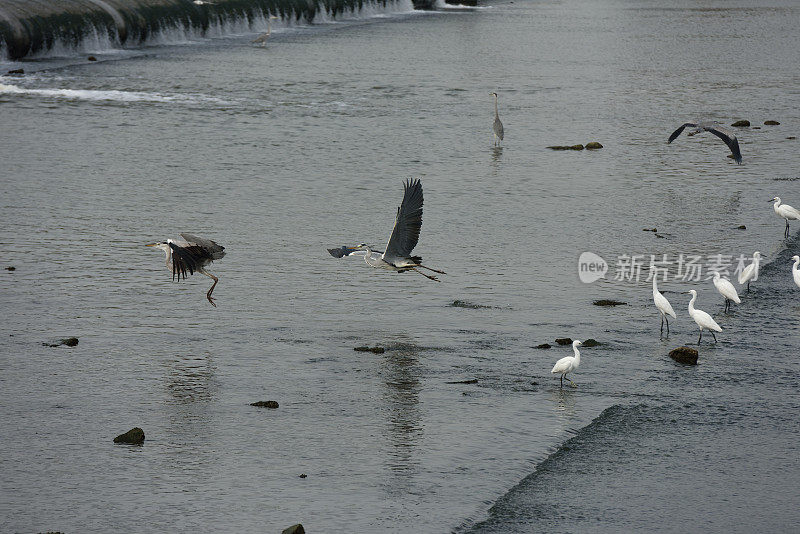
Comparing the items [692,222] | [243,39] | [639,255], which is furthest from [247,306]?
[243,39]

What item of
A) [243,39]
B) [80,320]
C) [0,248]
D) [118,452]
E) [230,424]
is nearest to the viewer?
[118,452]

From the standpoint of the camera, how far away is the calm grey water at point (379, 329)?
28.2 ft

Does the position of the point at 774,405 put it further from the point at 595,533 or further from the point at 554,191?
the point at 554,191

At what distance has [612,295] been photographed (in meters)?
13.9

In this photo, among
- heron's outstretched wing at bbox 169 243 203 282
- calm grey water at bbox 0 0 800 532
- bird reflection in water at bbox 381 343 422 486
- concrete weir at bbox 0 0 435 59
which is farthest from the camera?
concrete weir at bbox 0 0 435 59

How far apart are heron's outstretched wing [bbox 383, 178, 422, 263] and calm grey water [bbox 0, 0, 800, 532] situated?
809 mm

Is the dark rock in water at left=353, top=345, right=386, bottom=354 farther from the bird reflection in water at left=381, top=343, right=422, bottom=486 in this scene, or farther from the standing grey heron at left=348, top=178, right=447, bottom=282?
the standing grey heron at left=348, top=178, right=447, bottom=282

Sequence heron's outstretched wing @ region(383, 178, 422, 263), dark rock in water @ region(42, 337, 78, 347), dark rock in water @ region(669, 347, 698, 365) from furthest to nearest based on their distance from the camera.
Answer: heron's outstretched wing @ region(383, 178, 422, 263) → dark rock in water @ region(42, 337, 78, 347) → dark rock in water @ region(669, 347, 698, 365)

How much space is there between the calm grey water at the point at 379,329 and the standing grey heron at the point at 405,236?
611 mm

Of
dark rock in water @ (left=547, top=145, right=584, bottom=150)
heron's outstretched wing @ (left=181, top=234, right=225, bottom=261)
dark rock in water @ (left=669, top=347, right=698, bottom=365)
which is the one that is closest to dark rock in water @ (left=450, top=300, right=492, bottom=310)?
dark rock in water @ (left=669, top=347, right=698, bottom=365)

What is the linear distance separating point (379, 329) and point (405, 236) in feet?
3.37

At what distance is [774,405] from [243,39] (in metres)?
43.2

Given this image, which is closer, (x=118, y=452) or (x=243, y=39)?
(x=118, y=452)

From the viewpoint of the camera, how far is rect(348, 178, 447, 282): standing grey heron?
39.1 feet
